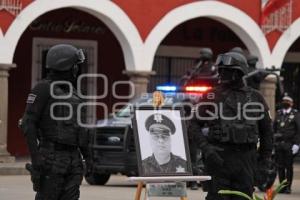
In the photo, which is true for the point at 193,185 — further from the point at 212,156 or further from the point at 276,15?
the point at 276,15

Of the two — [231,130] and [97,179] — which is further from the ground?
[231,130]

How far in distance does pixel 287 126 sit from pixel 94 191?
162 inches

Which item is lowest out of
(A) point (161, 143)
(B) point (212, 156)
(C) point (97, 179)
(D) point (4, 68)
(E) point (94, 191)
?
(E) point (94, 191)

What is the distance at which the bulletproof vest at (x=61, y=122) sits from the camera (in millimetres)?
8164

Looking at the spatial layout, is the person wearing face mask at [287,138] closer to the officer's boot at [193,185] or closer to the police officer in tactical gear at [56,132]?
the officer's boot at [193,185]

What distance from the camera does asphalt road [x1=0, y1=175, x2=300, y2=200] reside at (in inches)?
589

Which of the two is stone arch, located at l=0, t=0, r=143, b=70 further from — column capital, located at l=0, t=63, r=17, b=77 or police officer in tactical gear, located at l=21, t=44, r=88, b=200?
police officer in tactical gear, located at l=21, t=44, r=88, b=200

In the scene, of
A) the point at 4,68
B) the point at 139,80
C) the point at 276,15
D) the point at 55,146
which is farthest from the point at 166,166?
the point at 276,15

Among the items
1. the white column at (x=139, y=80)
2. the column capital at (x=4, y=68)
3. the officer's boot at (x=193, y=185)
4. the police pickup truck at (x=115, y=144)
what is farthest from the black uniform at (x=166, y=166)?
the white column at (x=139, y=80)

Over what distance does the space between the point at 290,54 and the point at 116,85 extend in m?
6.23

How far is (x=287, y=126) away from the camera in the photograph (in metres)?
18.1

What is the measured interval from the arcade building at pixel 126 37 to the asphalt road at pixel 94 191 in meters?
3.63

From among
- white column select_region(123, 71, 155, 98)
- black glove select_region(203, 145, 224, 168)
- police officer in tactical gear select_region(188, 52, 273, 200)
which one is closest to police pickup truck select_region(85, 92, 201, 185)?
white column select_region(123, 71, 155, 98)

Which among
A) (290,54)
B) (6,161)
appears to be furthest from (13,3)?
(290,54)
